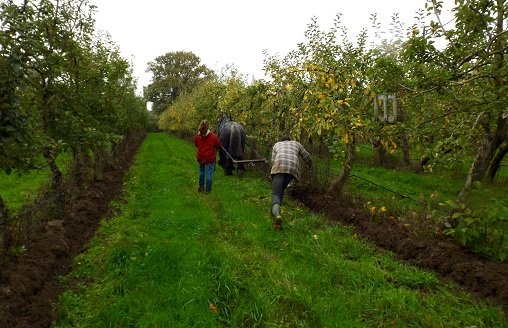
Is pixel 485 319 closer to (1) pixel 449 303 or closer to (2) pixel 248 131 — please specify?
(1) pixel 449 303

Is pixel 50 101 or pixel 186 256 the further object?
pixel 50 101

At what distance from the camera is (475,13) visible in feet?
19.0

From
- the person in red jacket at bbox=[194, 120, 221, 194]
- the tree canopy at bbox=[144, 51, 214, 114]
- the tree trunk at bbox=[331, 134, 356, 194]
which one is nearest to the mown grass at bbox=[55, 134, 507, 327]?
the tree trunk at bbox=[331, 134, 356, 194]

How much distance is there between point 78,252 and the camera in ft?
19.9

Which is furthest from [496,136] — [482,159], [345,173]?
[345,173]

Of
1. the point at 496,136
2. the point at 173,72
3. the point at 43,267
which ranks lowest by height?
the point at 43,267

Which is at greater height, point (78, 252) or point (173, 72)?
point (173, 72)

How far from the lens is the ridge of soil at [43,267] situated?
398 centimetres

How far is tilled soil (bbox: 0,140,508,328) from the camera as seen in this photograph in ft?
13.6

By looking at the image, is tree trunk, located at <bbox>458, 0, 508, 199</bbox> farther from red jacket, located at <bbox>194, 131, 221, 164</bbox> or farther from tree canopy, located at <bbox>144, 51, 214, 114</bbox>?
tree canopy, located at <bbox>144, 51, 214, 114</bbox>

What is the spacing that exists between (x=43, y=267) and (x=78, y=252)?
41.9 inches

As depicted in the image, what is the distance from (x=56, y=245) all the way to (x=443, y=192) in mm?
11071

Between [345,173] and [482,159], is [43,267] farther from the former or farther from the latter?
[482,159]

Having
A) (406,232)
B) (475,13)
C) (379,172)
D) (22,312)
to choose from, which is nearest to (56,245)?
(22,312)
